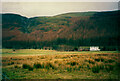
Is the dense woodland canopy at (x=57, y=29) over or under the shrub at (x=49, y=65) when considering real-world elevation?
over

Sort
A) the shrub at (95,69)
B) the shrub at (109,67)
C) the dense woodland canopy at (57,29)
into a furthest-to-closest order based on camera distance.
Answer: the dense woodland canopy at (57,29)
the shrub at (109,67)
the shrub at (95,69)

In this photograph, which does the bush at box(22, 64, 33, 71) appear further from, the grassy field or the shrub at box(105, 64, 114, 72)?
the shrub at box(105, 64, 114, 72)

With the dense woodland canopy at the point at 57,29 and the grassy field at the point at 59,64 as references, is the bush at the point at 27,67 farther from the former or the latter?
the dense woodland canopy at the point at 57,29

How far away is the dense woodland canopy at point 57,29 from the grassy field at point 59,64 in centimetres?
48

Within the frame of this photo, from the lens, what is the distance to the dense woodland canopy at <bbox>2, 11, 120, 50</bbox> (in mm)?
6957

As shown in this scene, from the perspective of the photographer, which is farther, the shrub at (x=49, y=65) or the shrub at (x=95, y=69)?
the shrub at (x=49, y=65)

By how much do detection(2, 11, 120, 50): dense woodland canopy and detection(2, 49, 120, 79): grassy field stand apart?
1.56ft

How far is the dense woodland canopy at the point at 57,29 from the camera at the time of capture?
22.8 ft

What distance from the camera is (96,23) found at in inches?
281

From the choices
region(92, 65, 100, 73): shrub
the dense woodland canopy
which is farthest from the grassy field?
the dense woodland canopy

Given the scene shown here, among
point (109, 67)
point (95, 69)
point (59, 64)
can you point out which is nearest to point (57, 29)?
point (59, 64)

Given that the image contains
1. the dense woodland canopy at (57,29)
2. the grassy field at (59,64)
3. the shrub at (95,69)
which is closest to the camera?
the grassy field at (59,64)

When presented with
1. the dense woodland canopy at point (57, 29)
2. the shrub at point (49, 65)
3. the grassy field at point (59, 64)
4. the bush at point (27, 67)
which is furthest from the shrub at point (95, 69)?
the bush at point (27, 67)

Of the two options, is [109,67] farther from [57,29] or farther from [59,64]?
[57,29]
